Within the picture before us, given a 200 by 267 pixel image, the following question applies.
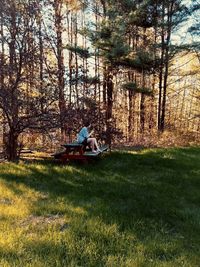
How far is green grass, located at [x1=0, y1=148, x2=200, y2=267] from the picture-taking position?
3.89 metres

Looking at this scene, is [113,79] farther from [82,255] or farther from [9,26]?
[82,255]

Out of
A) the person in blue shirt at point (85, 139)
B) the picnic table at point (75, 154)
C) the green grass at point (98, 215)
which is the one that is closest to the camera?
the green grass at point (98, 215)

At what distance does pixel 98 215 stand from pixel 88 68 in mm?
14894

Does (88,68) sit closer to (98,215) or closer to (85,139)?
(85,139)

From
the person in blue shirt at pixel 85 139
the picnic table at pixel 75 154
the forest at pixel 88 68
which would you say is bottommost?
the picnic table at pixel 75 154

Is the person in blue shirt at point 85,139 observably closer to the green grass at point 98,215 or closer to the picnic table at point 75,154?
the picnic table at point 75,154

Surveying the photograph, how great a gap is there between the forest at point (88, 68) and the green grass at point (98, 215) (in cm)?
206

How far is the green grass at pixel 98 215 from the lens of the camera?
3891 mm

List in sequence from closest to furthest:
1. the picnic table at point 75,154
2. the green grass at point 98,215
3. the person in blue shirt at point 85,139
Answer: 1. the green grass at point 98,215
2. the picnic table at point 75,154
3. the person in blue shirt at point 85,139

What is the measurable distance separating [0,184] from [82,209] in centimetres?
226

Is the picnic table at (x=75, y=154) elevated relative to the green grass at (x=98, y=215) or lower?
elevated

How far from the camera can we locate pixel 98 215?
5.13m

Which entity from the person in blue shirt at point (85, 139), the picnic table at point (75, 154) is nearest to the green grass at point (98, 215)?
the picnic table at point (75, 154)

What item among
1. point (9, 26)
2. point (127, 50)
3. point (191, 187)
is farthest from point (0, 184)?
point (127, 50)
